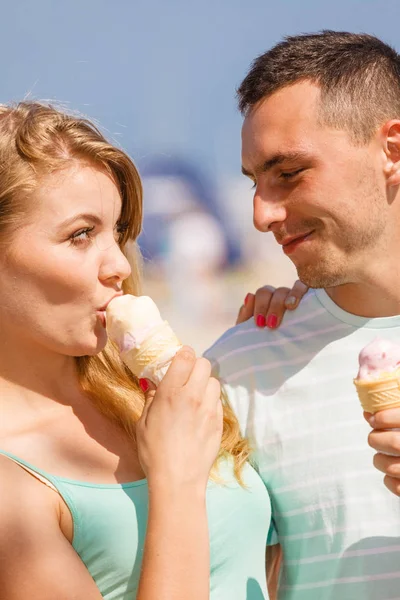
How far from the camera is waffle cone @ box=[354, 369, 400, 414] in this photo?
2.47 m

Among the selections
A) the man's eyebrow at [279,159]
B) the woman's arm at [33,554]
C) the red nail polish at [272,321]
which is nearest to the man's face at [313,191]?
the man's eyebrow at [279,159]

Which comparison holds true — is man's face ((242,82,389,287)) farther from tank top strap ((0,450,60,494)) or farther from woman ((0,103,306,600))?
tank top strap ((0,450,60,494))

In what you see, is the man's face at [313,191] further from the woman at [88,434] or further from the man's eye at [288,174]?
the woman at [88,434]

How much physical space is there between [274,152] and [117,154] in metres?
0.70

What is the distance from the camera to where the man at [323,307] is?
2.99 m

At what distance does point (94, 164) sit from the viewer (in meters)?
3.01

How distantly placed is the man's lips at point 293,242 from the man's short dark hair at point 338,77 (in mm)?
489

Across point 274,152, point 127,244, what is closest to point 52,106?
point 127,244

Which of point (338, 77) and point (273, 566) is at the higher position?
point (338, 77)

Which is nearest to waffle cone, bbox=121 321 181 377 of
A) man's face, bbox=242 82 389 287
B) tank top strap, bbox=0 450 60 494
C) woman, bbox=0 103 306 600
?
woman, bbox=0 103 306 600

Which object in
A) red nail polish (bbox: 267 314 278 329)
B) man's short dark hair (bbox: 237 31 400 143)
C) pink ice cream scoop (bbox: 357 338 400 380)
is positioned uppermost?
man's short dark hair (bbox: 237 31 400 143)

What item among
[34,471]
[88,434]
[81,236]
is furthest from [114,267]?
[34,471]

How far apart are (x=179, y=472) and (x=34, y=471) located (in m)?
0.48

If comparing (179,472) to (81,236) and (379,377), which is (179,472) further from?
(81,236)
